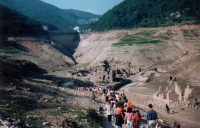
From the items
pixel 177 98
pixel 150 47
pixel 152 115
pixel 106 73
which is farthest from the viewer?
pixel 150 47

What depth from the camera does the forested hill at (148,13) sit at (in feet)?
369

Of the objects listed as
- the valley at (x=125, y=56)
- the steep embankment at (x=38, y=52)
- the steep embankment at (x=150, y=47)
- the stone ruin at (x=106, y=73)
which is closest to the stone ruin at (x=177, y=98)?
the valley at (x=125, y=56)

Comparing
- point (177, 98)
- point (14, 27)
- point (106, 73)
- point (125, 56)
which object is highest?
point (14, 27)

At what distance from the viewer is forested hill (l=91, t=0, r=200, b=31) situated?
11255 centimetres

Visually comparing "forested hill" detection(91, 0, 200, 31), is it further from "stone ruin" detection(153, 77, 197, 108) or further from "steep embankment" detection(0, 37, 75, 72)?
"stone ruin" detection(153, 77, 197, 108)

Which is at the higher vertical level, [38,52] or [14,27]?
[14,27]

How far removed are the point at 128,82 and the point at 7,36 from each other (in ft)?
186

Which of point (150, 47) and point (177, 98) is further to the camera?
point (150, 47)

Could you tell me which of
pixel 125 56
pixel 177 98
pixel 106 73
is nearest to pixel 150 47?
pixel 125 56

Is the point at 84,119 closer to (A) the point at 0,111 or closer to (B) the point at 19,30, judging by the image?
(A) the point at 0,111

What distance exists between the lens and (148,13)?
138 metres

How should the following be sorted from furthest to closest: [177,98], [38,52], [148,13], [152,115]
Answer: [148,13]
[38,52]
[177,98]
[152,115]

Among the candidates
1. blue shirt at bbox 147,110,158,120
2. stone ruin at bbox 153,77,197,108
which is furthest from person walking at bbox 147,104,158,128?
stone ruin at bbox 153,77,197,108

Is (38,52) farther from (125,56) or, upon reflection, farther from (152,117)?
(152,117)
